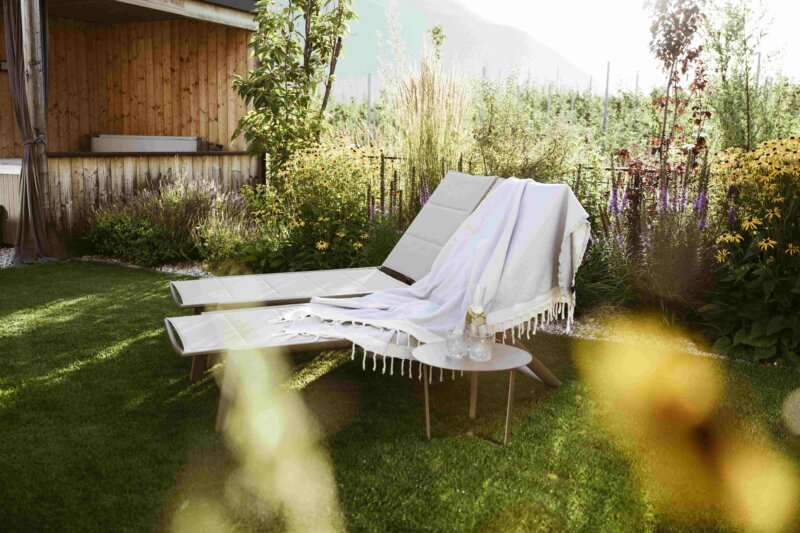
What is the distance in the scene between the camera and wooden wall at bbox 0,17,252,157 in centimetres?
860

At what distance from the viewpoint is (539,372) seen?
3318mm

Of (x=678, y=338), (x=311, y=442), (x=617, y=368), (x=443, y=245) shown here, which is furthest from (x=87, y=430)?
(x=678, y=338)

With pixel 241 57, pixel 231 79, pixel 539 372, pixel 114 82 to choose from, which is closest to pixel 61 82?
pixel 114 82

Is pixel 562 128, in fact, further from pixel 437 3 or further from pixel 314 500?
pixel 437 3

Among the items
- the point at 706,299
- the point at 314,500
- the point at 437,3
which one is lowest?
the point at 314,500

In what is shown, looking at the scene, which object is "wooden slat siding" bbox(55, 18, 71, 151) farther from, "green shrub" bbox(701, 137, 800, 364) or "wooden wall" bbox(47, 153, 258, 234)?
"green shrub" bbox(701, 137, 800, 364)

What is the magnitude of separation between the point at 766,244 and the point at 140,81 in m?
7.84

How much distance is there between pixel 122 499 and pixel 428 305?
167cm

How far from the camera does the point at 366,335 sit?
3.03 m

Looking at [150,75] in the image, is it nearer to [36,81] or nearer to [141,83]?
[141,83]

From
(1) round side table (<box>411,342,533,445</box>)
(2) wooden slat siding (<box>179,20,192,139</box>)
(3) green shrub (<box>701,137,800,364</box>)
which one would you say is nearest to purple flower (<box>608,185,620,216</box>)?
(3) green shrub (<box>701,137,800,364</box>)

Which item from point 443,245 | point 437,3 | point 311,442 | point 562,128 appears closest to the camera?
point 311,442

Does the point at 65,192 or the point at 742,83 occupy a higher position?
the point at 742,83

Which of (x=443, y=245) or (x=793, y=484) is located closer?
(x=793, y=484)
